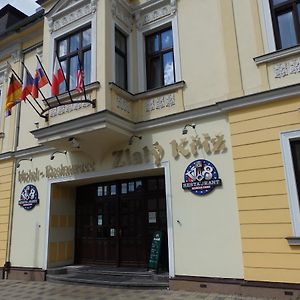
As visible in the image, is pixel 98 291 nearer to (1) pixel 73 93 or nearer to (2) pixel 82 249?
(2) pixel 82 249

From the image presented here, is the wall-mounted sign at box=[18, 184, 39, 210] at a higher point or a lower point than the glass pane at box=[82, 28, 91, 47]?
lower

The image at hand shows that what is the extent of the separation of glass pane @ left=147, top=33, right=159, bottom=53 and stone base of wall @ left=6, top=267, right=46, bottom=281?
7.12m

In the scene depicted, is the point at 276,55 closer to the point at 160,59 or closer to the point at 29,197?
the point at 160,59

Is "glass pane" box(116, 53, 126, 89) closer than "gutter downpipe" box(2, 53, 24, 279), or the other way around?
"glass pane" box(116, 53, 126, 89)

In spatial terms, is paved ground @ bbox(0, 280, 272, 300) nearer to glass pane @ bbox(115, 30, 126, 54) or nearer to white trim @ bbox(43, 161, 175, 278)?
white trim @ bbox(43, 161, 175, 278)

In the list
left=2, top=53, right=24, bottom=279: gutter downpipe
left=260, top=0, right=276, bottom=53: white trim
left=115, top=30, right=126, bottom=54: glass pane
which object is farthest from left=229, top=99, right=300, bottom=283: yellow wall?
left=2, top=53, right=24, bottom=279: gutter downpipe

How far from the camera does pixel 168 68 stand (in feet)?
30.8

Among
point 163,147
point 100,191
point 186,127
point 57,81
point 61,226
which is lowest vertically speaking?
point 61,226

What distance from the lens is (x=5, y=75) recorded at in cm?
1271

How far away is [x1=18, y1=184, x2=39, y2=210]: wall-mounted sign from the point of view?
10.8 meters

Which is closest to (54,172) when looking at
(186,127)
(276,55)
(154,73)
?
(154,73)

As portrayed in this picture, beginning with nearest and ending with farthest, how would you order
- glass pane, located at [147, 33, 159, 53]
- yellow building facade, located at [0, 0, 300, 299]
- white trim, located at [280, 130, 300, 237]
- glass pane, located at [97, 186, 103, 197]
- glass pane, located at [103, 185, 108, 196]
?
white trim, located at [280, 130, 300, 237], yellow building facade, located at [0, 0, 300, 299], glass pane, located at [147, 33, 159, 53], glass pane, located at [103, 185, 108, 196], glass pane, located at [97, 186, 103, 197]

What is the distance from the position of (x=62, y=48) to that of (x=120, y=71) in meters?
2.12

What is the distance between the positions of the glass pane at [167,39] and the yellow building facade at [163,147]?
3 centimetres
